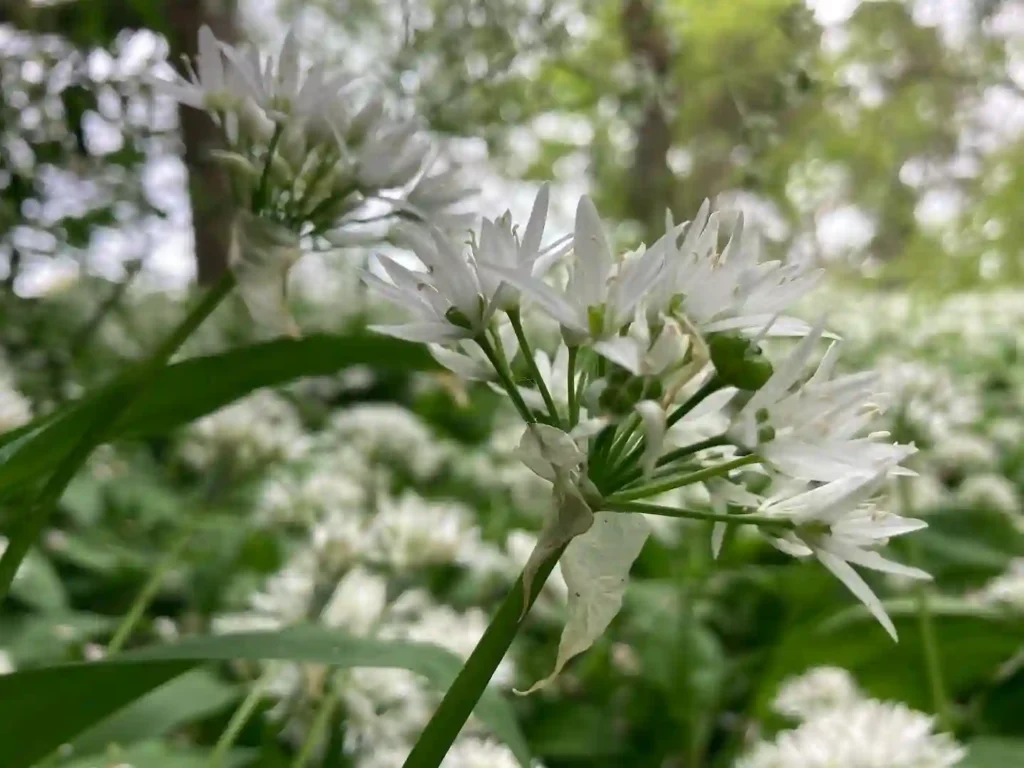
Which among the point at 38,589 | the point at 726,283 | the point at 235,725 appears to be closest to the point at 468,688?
the point at 726,283

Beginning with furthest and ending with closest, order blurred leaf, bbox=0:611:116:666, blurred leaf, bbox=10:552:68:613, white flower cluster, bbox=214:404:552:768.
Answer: blurred leaf, bbox=10:552:68:613 < blurred leaf, bbox=0:611:116:666 < white flower cluster, bbox=214:404:552:768

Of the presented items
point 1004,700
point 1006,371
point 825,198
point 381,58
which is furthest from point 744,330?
point 1006,371

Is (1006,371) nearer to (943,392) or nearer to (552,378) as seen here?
(943,392)

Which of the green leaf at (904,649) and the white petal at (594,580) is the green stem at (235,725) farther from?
the green leaf at (904,649)

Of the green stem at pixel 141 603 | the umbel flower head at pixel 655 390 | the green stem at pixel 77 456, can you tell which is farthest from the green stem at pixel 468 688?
the green stem at pixel 141 603

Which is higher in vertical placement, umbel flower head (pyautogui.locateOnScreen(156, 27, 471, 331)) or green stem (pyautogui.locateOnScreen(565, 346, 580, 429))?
umbel flower head (pyautogui.locateOnScreen(156, 27, 471, 331))

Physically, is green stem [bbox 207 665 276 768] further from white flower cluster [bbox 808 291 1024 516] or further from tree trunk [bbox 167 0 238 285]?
tree trunk [bbox 167 0 238 285]

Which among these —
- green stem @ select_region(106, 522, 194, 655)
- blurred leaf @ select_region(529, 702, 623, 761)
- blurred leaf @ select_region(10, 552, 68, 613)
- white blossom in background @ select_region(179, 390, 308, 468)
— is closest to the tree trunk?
white blossom in background @ select_region(179, 390, 308, 468)

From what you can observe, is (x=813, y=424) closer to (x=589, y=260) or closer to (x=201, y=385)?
(x=589, y=260)
